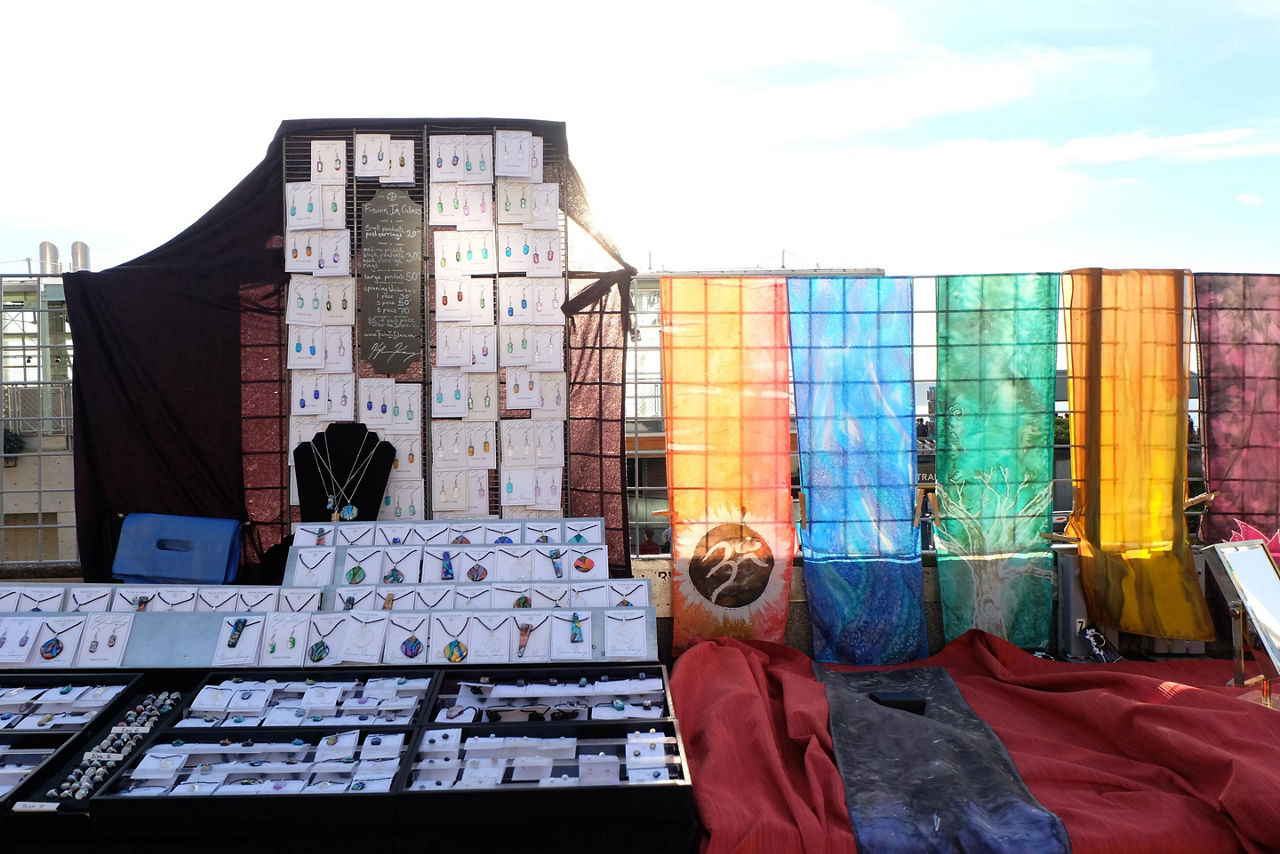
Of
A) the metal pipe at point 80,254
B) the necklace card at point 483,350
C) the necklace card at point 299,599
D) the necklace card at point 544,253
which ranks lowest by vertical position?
the necklace card at point 299,599

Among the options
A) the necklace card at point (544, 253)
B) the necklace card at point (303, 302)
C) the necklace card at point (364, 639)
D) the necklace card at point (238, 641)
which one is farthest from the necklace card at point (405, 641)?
the necklace card at point (544, 253)

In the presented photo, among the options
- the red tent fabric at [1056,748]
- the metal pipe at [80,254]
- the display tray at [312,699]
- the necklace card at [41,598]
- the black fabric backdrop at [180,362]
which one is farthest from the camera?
the metal pipe at [80,254]

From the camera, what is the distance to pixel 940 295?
4680mm

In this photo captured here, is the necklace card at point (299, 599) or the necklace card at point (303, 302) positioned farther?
the necklace card at point (303, 302)

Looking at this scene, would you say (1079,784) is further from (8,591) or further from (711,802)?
(8,591)

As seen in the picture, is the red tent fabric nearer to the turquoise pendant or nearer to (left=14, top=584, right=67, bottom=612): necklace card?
the turquoise pendant

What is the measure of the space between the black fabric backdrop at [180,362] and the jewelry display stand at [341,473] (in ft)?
0.69

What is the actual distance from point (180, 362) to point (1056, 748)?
445cm

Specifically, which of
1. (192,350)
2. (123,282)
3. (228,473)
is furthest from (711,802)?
(123,282)

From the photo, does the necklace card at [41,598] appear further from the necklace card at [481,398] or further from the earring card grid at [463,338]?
the necklace card at [481,398]

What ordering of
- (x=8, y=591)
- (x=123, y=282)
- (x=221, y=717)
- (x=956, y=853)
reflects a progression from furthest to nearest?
(x=123, y=282) < (x=8, y=591) < (x=221, y=717) < (x=956, y=853)

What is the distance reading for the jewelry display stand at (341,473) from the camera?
4.60 m

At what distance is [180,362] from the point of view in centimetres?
464

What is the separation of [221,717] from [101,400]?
7.43 ft
